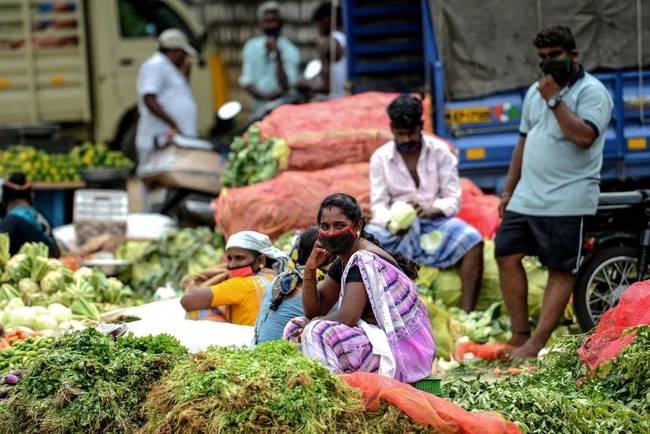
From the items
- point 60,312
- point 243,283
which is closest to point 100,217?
point 60,312

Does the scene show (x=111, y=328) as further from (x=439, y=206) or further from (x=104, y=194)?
(x=104, y=194)

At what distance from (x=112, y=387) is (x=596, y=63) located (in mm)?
6274

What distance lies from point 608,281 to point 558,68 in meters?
1.53

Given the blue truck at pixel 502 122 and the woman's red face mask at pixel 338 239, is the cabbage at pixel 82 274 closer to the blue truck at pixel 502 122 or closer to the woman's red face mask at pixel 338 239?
the blue truck at pixel 502 122

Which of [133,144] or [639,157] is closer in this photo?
[639,157]

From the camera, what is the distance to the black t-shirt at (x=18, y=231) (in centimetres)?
923

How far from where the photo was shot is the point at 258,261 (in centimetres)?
737

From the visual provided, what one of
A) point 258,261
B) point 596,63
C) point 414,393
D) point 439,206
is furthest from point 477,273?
point 414,393

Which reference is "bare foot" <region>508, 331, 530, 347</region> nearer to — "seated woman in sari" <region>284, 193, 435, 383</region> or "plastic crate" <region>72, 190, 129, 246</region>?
"seated woman in sari" <region>284, 193, 435, 383</region>

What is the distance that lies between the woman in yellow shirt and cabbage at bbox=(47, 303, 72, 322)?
1.12 metres

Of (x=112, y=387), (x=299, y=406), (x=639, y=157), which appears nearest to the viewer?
(x=299, y=406)

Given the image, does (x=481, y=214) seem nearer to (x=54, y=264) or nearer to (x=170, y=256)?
(x=170, y=256)

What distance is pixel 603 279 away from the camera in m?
8.16

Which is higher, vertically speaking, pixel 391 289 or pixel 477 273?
pixel 391 289
